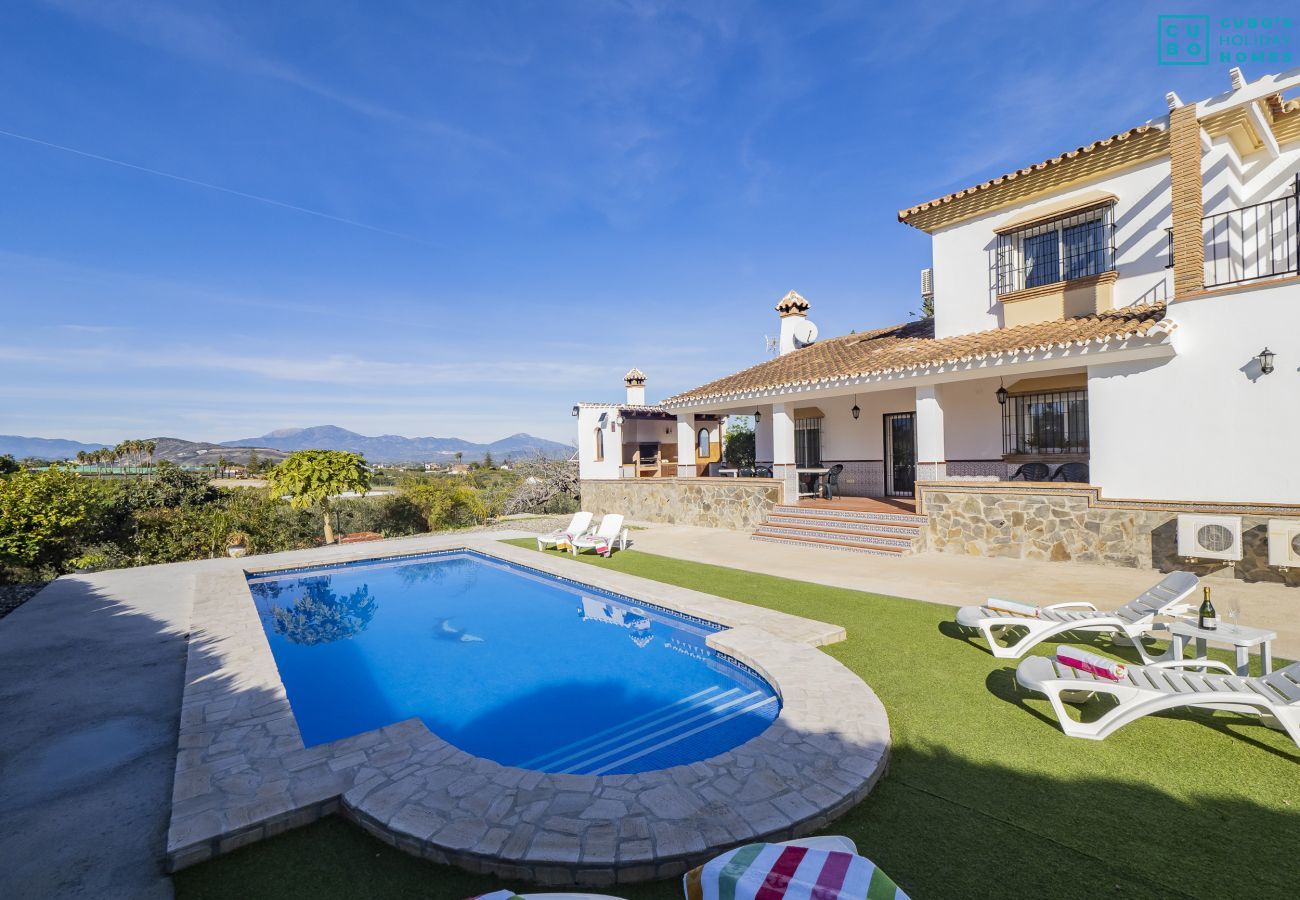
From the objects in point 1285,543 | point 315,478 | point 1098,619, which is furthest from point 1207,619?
point 315,478

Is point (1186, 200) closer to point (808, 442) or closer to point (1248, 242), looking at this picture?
point (1248, 242)

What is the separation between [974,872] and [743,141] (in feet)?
76.7

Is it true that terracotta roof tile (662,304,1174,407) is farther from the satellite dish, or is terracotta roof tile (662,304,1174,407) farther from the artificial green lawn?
the artificial green lawn

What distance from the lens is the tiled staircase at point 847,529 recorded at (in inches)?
520

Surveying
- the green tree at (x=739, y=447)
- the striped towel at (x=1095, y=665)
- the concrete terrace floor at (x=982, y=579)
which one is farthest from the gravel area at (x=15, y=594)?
the green tree at (x=739, y=447)

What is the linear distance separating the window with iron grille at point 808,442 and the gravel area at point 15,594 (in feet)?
62.2

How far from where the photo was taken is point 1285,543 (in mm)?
8953

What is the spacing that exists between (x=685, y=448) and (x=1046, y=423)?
10.8m

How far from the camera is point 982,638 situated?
286 inches

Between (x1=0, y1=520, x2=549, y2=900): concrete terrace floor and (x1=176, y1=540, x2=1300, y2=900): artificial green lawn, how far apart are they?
0.69 meters

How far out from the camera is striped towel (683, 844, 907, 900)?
6.21 ft

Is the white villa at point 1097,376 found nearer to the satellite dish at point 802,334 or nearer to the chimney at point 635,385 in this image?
the satellite dish at point 802,334

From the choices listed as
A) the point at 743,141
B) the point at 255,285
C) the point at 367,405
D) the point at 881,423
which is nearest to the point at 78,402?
the point at 367,405

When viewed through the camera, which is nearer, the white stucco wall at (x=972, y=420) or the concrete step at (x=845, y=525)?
the concrete step at (x=845, y=525)
